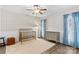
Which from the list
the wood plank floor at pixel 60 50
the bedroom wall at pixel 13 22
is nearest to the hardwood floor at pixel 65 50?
the wood plank floor at pixel 60 50

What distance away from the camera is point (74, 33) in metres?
1.45

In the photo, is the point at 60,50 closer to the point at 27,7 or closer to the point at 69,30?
the point at 69,30

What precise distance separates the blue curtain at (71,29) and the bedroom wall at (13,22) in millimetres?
480

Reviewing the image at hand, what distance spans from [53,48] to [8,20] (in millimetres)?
823

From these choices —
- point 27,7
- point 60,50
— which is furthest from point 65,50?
point 27,7

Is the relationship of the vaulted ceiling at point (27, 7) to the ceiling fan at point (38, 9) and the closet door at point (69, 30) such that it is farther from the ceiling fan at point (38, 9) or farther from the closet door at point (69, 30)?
the closet door at point (69, 30)

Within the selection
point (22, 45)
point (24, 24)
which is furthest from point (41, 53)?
point (24, 24)

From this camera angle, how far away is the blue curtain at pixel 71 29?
56.0 inches

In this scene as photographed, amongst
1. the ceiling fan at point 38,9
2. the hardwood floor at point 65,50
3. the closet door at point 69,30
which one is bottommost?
the hardwood floor at point 65,50

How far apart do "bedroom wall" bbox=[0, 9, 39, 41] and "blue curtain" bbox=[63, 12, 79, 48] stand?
1.58 feet

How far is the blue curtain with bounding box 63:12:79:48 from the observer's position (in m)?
1.42

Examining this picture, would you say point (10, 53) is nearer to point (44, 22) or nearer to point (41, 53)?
point (41, 53)

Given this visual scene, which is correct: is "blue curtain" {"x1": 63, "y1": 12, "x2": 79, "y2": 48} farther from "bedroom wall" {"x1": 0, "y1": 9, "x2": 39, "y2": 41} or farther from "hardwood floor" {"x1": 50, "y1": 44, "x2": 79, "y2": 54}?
"bedroom wall" {"x1": 0, "y1": 9, "x2": 39, "y2": 41}

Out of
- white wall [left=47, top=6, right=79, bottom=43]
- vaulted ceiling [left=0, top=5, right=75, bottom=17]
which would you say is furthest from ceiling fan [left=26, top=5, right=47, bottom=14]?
white wall [left=47, top=6, right=79, bottom=43]
